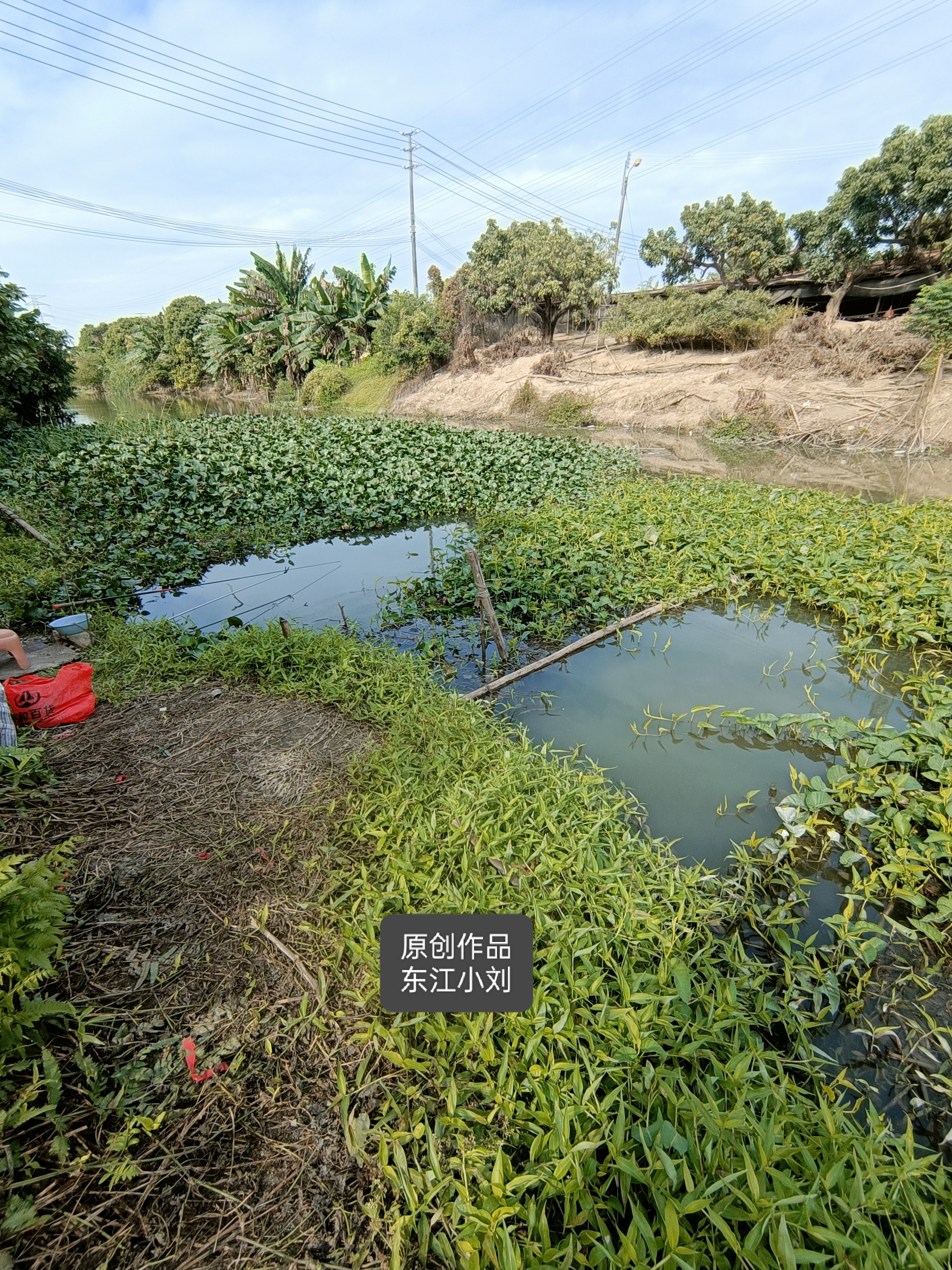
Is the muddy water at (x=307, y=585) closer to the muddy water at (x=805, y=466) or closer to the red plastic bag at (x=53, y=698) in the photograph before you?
the red plastic bag at (x=53, y=698)

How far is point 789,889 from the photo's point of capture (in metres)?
2.94

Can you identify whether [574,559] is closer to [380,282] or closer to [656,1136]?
[656,1136]

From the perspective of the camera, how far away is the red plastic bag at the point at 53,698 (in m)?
3.53

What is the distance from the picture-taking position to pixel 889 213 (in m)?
17.4

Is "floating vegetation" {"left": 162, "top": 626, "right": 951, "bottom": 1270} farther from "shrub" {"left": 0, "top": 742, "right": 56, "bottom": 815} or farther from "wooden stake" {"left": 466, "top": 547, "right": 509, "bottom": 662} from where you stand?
"wooden stake" {"left": 466, "top": 547, "right": 509, "bottom": 662}

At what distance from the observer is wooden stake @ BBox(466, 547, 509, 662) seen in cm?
489

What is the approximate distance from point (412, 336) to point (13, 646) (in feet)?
82.8

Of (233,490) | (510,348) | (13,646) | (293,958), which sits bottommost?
(293,958)

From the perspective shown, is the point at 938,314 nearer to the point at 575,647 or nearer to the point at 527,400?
the point at 527,400

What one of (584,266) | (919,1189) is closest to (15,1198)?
(919,1189)

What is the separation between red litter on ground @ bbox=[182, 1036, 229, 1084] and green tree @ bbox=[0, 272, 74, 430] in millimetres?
17985

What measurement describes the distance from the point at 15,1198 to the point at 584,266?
2758cm

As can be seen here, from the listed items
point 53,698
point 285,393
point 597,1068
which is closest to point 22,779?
point 53,698

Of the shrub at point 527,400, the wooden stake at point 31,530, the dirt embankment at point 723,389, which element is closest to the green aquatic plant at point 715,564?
the wooden stake at point 31,530
